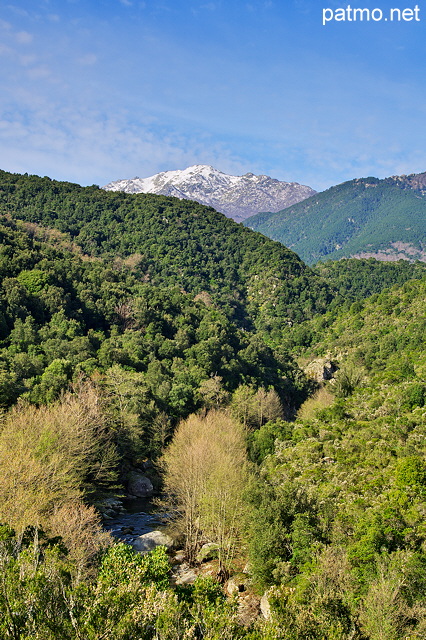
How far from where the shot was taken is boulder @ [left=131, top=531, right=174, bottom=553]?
31.4 metres

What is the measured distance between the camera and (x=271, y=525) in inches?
1040

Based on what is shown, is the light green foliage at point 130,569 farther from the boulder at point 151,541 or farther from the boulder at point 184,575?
the boulder at point 151,541

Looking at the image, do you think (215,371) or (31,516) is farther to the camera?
(215,371)

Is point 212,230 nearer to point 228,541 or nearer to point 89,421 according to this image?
point 89,421

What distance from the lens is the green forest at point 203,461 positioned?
48.5 ft

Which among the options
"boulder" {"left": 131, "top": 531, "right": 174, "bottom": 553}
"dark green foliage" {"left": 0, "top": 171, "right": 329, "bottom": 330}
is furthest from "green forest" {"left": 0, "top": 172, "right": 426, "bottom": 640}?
"dark green foliage" {"left": 0, "top": 171, "right": 329, "bottom": 330}

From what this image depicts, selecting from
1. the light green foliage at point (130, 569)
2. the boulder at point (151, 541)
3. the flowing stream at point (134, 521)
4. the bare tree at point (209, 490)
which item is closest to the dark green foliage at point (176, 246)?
the flowing stream at point (134, 521)

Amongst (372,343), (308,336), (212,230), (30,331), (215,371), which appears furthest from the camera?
(212,230)

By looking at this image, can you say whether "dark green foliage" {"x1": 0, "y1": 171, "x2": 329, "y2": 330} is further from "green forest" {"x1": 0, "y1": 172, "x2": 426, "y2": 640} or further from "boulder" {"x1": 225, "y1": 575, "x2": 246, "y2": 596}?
"boulder" {"x1": 225, "y1": 575, "x2": 246, "y2": 596}

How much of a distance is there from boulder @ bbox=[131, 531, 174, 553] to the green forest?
108 cm

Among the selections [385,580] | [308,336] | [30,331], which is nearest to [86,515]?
[385,580]

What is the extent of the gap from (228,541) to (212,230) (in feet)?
476

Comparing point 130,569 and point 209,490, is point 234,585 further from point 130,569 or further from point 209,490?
point 130,569

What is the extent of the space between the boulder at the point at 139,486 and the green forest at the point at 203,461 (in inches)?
34.3
